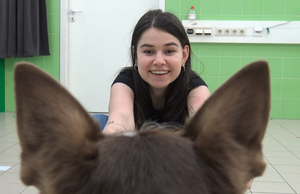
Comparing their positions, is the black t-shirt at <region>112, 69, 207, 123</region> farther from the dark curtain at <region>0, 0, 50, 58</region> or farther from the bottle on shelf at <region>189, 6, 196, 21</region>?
the dark curtain at <region>0, 0, 50, 58</region>

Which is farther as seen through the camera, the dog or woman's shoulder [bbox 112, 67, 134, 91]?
woman's shoulder [bbox 112, 67, 134, 91]

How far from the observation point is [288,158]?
11.5 ft

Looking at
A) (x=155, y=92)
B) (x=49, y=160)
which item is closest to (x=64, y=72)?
(x=155, y=92)

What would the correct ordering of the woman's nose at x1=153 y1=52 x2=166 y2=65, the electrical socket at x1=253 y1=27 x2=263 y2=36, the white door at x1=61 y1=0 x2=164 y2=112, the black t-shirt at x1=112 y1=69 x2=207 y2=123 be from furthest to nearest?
the white door at x1=61 y1=0 x2=164 y2=112 < the electrical socket at x1=253 y1=27 x2=263 y2=36 < the black t-shirt at x1=112 y1=69 x2=207 y2=123 < the woman's nose at x1=153 y1=52 x2=166 y2=65

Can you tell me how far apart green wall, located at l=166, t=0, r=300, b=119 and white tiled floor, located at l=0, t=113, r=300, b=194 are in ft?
2.13

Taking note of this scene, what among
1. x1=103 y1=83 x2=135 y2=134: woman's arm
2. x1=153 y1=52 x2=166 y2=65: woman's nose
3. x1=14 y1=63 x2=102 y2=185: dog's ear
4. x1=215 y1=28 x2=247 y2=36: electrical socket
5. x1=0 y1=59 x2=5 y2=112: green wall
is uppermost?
x1=215 y1=28 x2=247 y2=36: electrical socket

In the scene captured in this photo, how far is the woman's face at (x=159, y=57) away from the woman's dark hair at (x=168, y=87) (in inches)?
2.1

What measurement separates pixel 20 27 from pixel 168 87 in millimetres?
3924

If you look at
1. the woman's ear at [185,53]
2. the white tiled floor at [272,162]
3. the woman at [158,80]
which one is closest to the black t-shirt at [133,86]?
the woman at [158,80]

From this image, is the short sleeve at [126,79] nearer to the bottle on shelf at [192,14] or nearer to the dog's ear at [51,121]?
the dog's ear at [51,121]

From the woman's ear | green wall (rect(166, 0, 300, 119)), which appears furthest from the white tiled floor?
the woman's ear

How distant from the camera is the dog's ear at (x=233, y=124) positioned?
67 centimetres

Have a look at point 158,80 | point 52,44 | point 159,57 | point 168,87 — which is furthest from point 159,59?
point 52,44

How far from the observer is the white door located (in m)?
5.52
